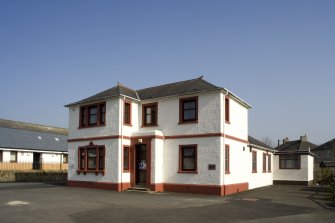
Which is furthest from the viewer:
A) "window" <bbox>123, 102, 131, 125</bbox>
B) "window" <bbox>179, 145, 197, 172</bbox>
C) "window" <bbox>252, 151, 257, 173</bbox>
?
"window" <bbox>252, 151, 257, 173</bbox>

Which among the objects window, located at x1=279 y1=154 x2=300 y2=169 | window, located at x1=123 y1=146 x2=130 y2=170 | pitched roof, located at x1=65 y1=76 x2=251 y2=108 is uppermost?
pitched roof, located at x1=65 y1=76 x2=251 y2=108

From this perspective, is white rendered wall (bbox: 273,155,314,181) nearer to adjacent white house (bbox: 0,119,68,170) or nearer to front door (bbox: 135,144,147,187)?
front door (bbox: 135,144,147,187)

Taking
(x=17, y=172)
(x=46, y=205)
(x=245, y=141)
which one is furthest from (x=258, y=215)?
(x=17, y=172)

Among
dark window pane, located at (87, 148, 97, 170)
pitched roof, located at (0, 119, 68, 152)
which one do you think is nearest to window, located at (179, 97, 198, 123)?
dark window pane, located at (87, 148, 97, 170)

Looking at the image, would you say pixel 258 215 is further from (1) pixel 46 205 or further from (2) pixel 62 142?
(2) pixel 62 142

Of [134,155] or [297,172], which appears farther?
[297,172]

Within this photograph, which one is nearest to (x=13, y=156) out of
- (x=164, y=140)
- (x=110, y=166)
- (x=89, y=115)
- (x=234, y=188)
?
(x=89, y=115)

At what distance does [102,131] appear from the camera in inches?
990

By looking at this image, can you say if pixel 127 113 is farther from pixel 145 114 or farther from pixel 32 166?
pixel 32 166

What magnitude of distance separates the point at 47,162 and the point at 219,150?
91.6 feet

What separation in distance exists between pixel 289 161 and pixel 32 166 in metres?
28.1

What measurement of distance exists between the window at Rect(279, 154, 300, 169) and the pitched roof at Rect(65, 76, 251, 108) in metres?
10.4

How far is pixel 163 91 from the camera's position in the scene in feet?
84.6

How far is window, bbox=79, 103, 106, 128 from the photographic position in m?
25.6
